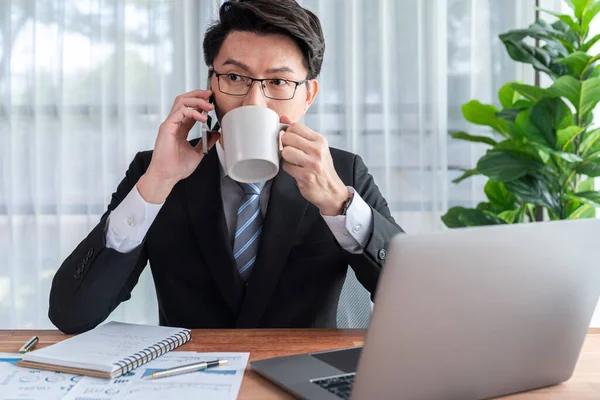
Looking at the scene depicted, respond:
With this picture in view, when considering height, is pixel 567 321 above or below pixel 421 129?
below

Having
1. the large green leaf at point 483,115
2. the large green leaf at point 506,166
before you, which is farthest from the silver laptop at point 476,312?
the large green leaf at point 483,115

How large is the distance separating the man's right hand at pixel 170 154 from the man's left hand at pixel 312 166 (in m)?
0.23

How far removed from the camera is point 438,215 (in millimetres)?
2832

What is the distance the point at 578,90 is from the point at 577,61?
0.35 ft

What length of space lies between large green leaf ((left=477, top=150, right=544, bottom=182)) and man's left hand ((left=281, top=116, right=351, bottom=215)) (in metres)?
1.19

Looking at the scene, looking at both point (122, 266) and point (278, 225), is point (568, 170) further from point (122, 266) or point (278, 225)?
point (122, 266)

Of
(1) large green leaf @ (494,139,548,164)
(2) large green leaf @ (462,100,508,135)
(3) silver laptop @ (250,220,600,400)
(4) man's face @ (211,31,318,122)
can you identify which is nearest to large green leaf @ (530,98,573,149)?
(1) large green leaf @ (494,139,548,164)

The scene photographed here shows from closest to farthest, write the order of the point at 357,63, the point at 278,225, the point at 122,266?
the point at 122,266
the point at 278,225
the point at 357,63

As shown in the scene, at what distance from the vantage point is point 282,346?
1048 mm

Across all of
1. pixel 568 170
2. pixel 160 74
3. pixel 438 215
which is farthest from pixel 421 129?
pixel 160 74

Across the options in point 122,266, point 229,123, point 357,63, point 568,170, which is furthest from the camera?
point 357,63

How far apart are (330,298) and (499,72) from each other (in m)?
1.83

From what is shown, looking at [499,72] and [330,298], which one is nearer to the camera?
[330,298]

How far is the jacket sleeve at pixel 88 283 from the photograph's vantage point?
121 cm
